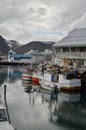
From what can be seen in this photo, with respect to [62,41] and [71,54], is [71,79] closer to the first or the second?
[71,54]

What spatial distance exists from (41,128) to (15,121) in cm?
348

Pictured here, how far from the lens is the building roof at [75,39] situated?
5927 cm

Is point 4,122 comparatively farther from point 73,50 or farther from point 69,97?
point 73,50

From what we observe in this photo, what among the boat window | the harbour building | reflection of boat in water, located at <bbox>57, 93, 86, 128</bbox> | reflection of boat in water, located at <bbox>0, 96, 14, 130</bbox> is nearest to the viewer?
reflection of boat in water, located at <bbox>0, 96, 14, 130</bbox>

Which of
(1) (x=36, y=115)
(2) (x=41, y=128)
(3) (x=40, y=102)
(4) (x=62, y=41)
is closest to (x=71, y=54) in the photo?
(4) (x=62, y=41)

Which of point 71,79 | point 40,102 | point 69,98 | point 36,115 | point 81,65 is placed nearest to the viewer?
point 36,115

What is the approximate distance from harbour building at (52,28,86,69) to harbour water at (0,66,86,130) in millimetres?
10064

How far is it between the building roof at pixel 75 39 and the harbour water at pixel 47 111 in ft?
43.6

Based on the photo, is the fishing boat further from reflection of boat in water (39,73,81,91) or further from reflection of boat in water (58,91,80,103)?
reflection of boat in water (58,91,80,103)

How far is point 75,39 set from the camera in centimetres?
6325

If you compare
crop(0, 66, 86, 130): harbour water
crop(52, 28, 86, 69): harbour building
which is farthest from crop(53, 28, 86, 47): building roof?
crop(0, 66, 86, 130): harbour water

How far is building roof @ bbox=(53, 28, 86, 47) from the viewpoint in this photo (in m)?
59.3

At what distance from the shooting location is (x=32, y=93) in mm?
49906

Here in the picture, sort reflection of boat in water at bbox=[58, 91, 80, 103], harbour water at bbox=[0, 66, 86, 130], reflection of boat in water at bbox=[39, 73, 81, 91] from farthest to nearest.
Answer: reflection of boat in water at bbox=[39, 73, 81, 91] < reflection of boat in water at bbox=[58, 91, 80, 103] < harbour water at bbox=[0, 66, 86, 130]
